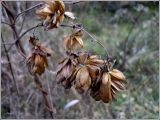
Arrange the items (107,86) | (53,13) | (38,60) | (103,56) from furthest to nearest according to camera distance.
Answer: (103,56)
(38,60)
(53,13)
(107,86)

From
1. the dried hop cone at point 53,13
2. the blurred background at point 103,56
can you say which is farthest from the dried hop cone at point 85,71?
the blurred background at point 103,56

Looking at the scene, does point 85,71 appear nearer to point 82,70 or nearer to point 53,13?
point 82,70

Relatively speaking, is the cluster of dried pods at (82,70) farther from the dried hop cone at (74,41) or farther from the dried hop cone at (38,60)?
the dried hop cone at (38,60)

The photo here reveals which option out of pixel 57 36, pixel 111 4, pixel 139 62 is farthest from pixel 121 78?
pixel 111 4

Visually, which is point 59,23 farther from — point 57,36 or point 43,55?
point 57,36

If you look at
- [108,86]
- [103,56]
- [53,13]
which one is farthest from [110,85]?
[103,56]
